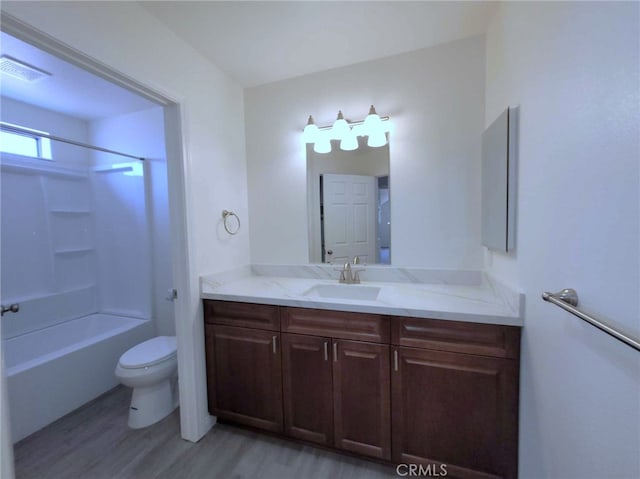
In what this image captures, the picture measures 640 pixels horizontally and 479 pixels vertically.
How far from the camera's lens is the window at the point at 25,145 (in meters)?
2.25

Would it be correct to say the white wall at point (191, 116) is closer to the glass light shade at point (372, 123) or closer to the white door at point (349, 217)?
the white door at point (349, 217)

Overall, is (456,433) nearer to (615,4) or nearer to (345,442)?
(345,442)

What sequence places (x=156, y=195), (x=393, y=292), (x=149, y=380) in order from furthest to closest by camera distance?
(x=156, y=195), (x=149, y=380), (x=393, y=292)

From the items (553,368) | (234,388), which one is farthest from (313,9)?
(234,388)

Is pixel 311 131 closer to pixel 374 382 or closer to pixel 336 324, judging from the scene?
pixel 336 324

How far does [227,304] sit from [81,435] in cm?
124

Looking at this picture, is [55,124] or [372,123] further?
[55,124]

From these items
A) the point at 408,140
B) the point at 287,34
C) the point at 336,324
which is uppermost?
the point at 287,34

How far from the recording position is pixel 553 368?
3.06 ft

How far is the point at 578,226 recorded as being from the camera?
31.3 inches

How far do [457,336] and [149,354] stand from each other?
6.45ft

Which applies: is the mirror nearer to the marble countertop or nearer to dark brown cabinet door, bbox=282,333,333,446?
the marble countertop

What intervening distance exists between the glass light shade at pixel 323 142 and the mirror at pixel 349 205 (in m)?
0.06

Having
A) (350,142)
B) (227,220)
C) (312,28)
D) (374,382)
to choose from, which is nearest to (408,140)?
(350,142)
